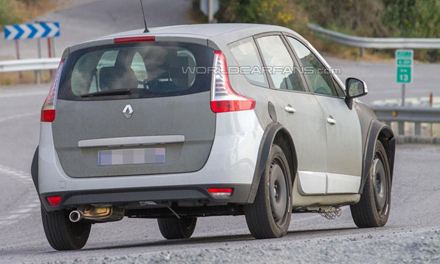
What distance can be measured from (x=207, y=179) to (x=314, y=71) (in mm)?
2055

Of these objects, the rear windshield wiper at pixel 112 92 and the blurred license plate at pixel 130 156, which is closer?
the blurred license plate at pixel 130 156

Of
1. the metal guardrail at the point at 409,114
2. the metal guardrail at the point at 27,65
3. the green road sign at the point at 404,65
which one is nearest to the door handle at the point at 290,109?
the metal guardrail at the point at 409,114

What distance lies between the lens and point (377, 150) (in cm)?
927

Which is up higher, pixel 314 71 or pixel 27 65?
pixel 314 71

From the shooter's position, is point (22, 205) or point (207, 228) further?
point (22, 205)

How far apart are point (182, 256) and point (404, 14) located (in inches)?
1584

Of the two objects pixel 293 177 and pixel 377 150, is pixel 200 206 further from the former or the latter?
pixel 377 150

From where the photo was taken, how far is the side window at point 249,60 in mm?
A: 7469

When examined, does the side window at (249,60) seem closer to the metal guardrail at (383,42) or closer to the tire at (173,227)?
the tire at (173,227)

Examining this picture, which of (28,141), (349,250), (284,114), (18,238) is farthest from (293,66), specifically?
(28,141)

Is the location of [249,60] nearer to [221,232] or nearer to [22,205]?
[221,232]

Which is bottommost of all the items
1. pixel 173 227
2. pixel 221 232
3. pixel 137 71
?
pixel 221 232

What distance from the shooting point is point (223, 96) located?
7.07 m

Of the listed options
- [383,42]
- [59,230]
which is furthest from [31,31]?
[59,230]
